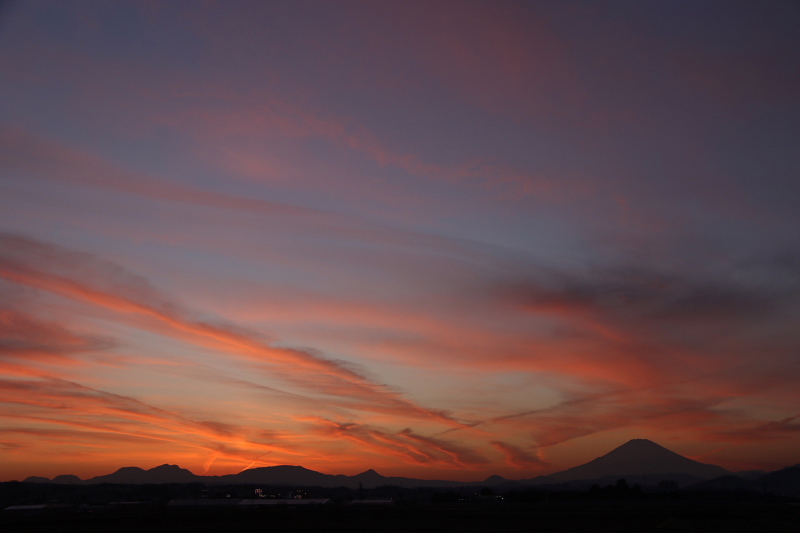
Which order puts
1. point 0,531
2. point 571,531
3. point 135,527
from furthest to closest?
point 135,527 < point 0,531 < point 571,531

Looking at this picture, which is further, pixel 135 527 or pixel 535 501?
pixel 535 501

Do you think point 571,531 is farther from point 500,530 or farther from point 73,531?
point 73,531

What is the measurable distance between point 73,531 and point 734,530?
278 feet

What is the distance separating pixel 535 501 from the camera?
171875mm

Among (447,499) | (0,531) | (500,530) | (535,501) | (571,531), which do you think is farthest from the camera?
(447,499)

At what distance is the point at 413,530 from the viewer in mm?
70312

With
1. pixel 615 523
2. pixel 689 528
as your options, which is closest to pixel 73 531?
pixel 615 523

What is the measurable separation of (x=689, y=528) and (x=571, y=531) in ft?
50.8

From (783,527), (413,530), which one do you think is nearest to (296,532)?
(413,530)

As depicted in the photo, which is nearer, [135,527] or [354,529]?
[354,529]

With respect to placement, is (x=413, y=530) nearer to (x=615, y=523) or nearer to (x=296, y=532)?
(x=296, y=532)

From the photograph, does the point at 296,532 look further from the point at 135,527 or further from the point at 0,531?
the point at 0,531

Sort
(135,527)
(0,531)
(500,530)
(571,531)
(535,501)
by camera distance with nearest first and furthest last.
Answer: (571,531) < (500,530) < (0,531) < (135,527) < (535,501)

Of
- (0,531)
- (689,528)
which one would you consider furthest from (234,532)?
(689,528)
